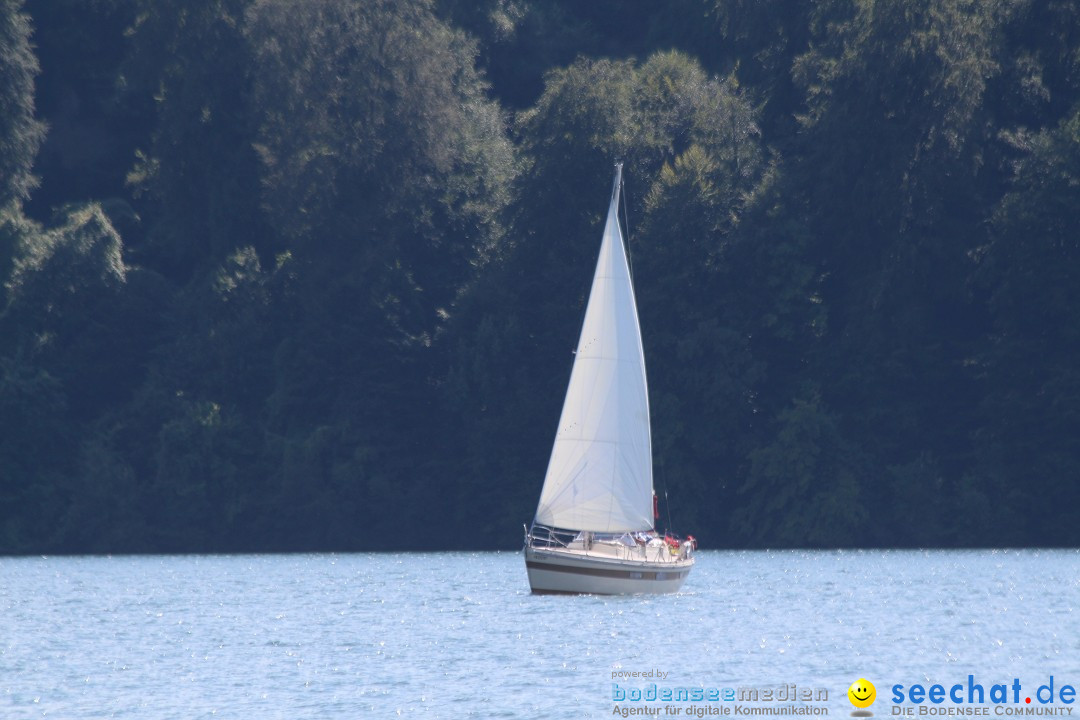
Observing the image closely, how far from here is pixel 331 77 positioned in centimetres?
8631

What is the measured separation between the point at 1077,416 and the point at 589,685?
139 feet

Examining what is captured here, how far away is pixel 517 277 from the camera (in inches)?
3401

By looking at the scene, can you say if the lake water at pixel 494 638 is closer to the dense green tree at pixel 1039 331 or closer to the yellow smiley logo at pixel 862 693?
the yellow smiley logo at pixel 862 693

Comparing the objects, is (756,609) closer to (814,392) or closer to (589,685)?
(589,685)

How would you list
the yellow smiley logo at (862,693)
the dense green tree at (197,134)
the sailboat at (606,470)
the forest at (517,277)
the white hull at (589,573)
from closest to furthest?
the yellow smiley logo at (862,693) → the white hull at (589,573) → the sailboat at (606,470) → the forest at (517,277) → the dense green tree at (197,134)

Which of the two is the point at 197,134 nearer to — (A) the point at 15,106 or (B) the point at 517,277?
(A) the point at 15,106

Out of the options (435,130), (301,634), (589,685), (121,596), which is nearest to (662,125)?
(435,130)

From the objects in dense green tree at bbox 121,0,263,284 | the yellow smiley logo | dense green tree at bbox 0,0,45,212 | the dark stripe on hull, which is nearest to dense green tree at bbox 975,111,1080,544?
the dark stripe on hull

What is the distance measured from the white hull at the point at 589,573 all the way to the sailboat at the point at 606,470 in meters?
0.03

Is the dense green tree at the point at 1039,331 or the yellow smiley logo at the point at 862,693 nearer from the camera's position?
→ the yellow smiley logo at the point at 862,693

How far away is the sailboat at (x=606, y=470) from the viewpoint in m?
53.6

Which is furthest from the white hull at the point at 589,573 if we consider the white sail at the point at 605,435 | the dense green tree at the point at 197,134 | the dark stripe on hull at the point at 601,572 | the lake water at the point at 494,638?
the dense green tree at the point at 197,134

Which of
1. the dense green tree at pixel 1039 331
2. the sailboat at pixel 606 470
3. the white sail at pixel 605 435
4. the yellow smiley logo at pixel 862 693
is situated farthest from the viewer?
the dense green tree at pixel 1039 331

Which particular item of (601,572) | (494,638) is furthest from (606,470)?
(494,638)
